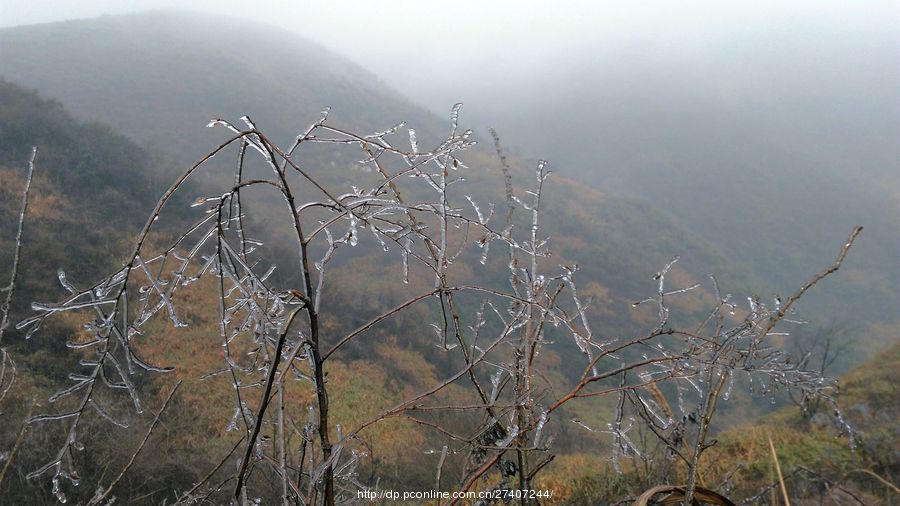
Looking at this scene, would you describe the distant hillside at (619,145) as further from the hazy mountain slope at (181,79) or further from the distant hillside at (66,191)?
the distant hillside at (66,191)

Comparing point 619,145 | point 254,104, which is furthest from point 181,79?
point 619,145

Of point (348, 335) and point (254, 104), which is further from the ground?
point (348, 335)

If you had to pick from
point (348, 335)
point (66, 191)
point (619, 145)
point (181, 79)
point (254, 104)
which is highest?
point (348, 335)

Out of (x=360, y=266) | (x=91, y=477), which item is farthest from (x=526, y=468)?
(x=360, y=266)

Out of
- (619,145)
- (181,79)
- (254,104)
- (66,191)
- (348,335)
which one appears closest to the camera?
(348,335)

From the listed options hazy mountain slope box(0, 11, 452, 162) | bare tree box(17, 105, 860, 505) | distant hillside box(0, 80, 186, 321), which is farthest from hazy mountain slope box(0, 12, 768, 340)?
bare tree box(17, 105, 860, 505)

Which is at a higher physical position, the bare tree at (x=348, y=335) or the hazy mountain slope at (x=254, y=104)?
the bare tree at (x=348, y=335)

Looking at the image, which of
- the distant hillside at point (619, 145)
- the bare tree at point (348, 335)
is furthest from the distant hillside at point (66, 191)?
the bare tree at point (348, 335)

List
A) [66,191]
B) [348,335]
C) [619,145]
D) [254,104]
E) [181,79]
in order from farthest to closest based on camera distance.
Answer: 1. [619,145]
2. [181,79]
3. [254,104]
4. [66,191]
5. [348,335]

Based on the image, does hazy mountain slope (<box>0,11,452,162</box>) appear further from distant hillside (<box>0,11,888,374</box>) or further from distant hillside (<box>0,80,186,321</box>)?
distant hillside (<box>0,80,186,321</box>)

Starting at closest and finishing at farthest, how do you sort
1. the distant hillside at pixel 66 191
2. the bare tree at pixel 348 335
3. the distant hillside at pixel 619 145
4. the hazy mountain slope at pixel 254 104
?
the bare tree at pixel 348 335, the distant hillside at pixel 66 191, the hazy mountain slope at pixel 254 104, the distant hillside at pixel 619 145

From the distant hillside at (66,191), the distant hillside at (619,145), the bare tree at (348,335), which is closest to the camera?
the bare tree at (348,335)

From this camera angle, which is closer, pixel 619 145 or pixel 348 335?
pixel 348 335

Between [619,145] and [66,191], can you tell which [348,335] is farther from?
[619,145]
